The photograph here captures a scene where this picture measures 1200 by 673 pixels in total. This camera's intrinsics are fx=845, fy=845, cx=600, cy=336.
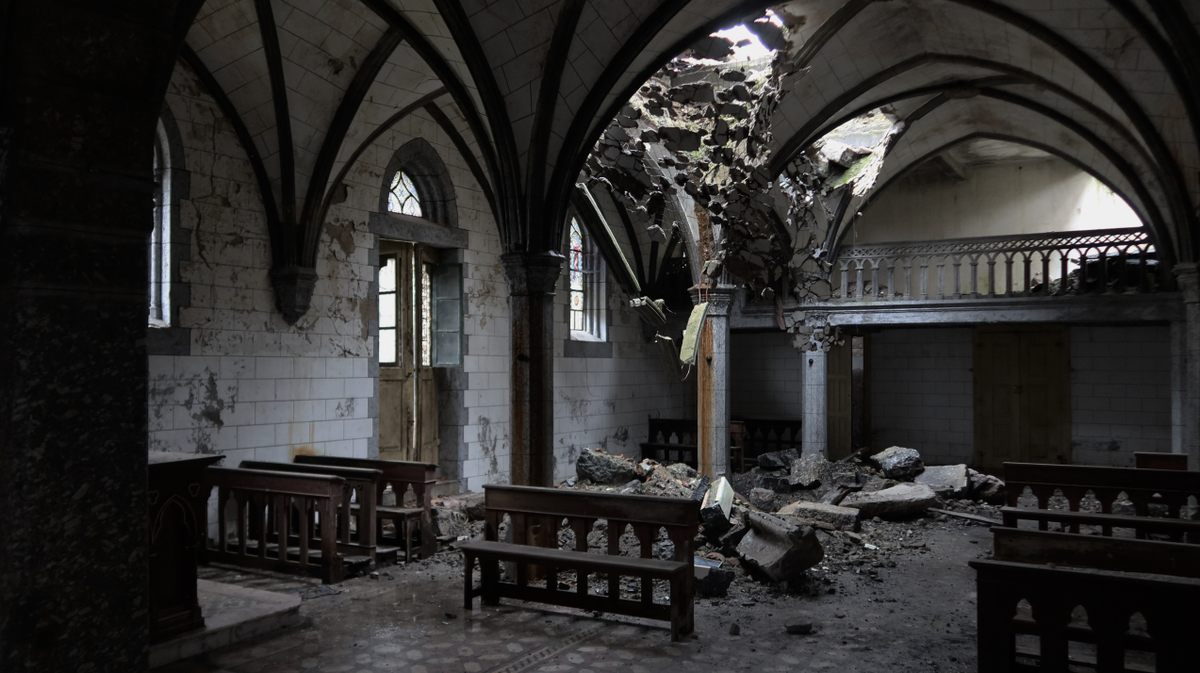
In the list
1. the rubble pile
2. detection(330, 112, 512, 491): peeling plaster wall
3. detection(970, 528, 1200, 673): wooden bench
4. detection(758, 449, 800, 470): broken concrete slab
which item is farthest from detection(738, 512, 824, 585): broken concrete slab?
detection(758, 449, 800, 470): broken concrete slab

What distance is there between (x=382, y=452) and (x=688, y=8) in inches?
245

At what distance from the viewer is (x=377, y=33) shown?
7.90 meters

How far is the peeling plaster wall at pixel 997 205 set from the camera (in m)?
15.2

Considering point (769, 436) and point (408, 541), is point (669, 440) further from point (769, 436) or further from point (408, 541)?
point (408, 541)

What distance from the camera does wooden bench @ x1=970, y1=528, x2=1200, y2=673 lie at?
3.35 metres

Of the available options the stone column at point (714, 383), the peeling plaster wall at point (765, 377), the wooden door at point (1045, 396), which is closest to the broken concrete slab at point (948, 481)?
the stone column at point (714, 383)

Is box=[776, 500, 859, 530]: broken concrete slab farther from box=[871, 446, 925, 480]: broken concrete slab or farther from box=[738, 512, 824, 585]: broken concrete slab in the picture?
box=[871, 446, 925, 480]: broken concrete slab

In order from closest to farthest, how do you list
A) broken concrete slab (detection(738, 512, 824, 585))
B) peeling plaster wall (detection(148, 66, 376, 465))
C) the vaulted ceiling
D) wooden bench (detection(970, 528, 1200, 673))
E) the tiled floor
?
wooden bench (detection(970, 528, 1200, 673)) < the tiled floor < broken concrete slab (detection(738, 512, 824, 585)) < the vaulted ceiling < peeling plaster wall (detection(148, 66, 376, 465))

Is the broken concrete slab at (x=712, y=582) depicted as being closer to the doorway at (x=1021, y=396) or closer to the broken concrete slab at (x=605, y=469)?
Result: the broken concrete slab at (x=605, y=469)

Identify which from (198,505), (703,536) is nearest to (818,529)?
(703,536)

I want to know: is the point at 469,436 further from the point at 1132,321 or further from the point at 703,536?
the point at 1132,321

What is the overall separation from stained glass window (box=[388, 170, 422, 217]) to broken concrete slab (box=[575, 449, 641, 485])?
4137 millimetres

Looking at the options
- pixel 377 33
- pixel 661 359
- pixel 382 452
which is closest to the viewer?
pixel 377 33

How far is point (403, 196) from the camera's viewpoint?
10.2 metres
